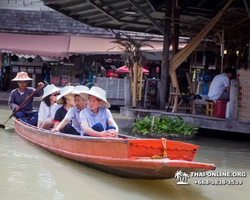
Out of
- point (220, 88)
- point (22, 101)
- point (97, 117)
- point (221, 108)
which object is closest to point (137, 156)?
point (97, 117)

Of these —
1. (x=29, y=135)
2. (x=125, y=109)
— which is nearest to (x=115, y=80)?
(x=125, y=109)

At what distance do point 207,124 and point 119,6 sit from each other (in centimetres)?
Answer: 518

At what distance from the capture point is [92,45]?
2178cm

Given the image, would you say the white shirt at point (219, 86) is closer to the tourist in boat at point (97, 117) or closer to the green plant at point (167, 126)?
the green plant at point (167, 126)

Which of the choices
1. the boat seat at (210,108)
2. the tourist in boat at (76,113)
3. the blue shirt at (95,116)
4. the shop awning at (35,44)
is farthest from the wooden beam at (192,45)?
the shop awning at (35,44)

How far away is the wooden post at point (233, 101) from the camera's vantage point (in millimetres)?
10023

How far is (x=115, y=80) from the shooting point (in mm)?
18734

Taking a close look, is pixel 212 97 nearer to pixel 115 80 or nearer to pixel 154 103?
pixel 154 103

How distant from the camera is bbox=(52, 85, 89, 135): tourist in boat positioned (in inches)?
305

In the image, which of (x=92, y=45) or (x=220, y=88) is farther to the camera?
(x=92, y=45)

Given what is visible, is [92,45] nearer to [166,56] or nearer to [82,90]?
[166,56]

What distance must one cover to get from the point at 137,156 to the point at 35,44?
16878 millimetres

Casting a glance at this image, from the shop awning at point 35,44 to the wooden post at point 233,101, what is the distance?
12316 millimetres

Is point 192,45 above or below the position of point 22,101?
above
